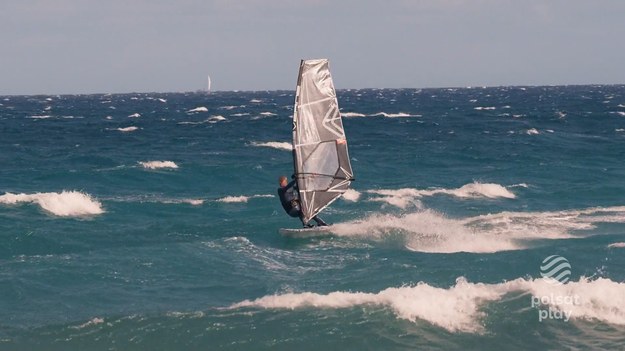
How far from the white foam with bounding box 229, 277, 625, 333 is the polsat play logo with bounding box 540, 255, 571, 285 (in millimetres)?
1505

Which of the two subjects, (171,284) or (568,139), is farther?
(568,139)

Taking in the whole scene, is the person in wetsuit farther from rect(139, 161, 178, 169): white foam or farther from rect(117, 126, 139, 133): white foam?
rect(117, 126, 139, 133): white foam

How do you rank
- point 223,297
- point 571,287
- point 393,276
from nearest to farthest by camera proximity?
1. point 571,287
2. point 223,297
3. point 393,276

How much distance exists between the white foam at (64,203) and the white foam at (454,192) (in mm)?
10359

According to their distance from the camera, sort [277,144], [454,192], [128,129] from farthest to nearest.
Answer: [128,129] → [277,144] → [454,192]

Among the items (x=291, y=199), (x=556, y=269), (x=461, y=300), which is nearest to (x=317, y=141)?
(x=291, y=199)

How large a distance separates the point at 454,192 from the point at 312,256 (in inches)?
523

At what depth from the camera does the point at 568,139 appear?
56.9 m

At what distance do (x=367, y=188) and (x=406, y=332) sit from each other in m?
20.6

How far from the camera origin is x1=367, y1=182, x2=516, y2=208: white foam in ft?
102

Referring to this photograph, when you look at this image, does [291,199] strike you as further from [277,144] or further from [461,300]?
[277,144]

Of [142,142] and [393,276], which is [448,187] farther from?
[142,142]

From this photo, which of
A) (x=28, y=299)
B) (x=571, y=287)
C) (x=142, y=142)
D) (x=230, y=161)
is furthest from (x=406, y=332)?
(x=142, y=142)

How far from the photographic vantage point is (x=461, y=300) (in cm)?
1520
